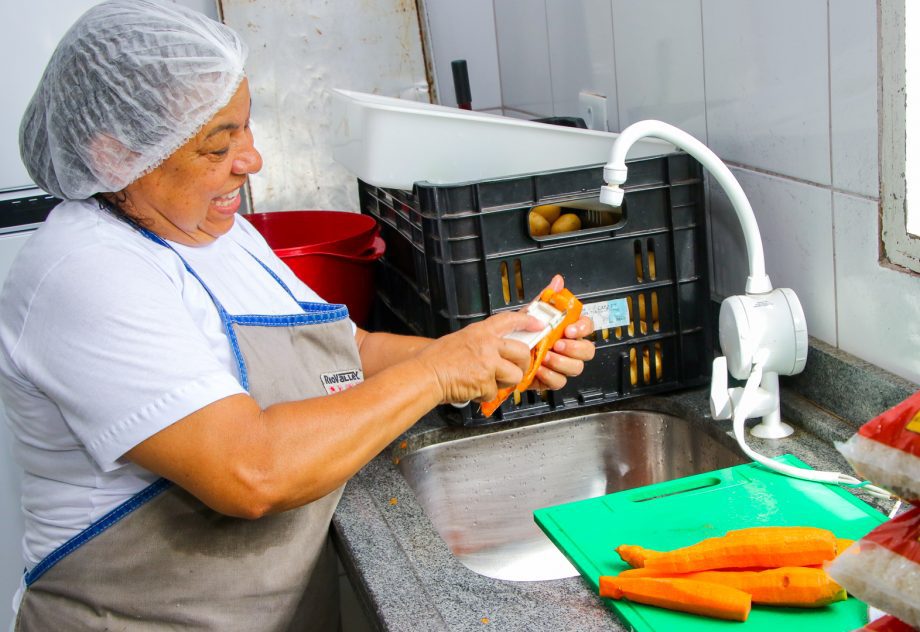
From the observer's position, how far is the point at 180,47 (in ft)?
3.68

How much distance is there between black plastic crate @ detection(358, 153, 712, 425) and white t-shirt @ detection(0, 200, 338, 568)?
0.31m

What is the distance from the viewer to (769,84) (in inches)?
53.5

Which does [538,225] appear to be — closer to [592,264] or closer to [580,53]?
[592,264]

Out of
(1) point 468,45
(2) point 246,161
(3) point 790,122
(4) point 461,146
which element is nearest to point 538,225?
(4) point 461,146

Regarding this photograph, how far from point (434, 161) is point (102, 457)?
26.7 inches

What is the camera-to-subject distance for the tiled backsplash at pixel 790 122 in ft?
3.92

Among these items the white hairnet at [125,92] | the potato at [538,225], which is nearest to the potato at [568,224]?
the potato at [538,225]

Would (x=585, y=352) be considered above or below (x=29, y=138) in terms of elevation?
below

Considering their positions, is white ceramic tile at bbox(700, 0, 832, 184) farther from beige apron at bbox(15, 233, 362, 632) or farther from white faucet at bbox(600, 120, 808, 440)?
beige apron at bbox(15, 233, 362, 632)

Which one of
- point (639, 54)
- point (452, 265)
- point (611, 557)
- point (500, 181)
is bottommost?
point (611, 557)

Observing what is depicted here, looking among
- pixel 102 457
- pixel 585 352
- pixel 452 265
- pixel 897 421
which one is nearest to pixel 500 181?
pixel 452 265

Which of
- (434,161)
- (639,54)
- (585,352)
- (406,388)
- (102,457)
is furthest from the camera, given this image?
(639,54)

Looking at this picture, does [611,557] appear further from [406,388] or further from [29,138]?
[29,138]

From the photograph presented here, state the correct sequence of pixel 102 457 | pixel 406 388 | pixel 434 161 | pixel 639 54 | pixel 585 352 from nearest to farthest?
pixel 102 457
pixel 406 388
pixel 585 352
pixel 434 161
pixel 639 54
